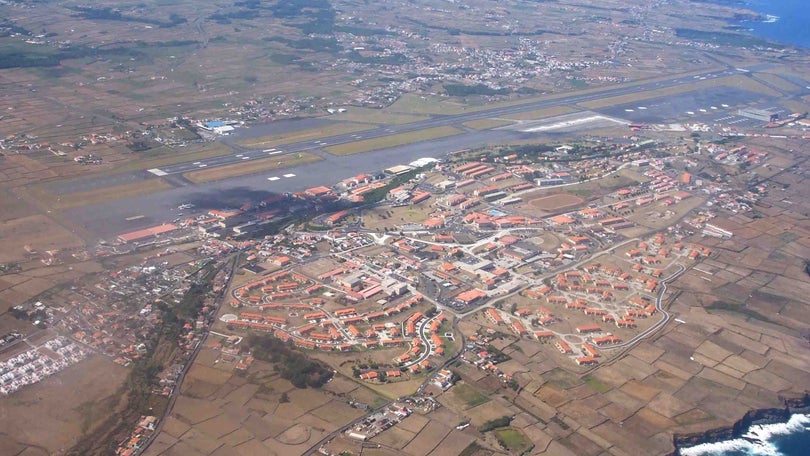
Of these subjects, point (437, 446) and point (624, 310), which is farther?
point (624, 310)

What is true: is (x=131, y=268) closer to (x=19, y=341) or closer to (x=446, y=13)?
(x=19, y=341)


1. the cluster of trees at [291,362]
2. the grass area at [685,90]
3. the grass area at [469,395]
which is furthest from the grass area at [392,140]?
the grass area at [469,395]

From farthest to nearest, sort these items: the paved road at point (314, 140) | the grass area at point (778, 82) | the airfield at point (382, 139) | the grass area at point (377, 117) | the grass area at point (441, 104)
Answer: the grass area at point (778, 82) → the grass area at point (441, 104) → the grass area at point (377, 117) → the paved road at point (314, 140) → the airfield at point (382, 139)

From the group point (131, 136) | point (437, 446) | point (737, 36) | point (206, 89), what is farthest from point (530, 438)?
point (737, 36)

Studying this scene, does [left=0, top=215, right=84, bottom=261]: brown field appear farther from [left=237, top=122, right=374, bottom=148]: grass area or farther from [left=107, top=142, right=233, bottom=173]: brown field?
[left=237, top=122, right=374, bottom=148]: grass area

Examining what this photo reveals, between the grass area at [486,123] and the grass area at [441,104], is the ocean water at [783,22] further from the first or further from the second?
the grass area at [486,123]

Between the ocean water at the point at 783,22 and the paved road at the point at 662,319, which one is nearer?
the paved road at the point at 662,319

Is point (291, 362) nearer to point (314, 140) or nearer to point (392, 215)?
point (392, 215)
